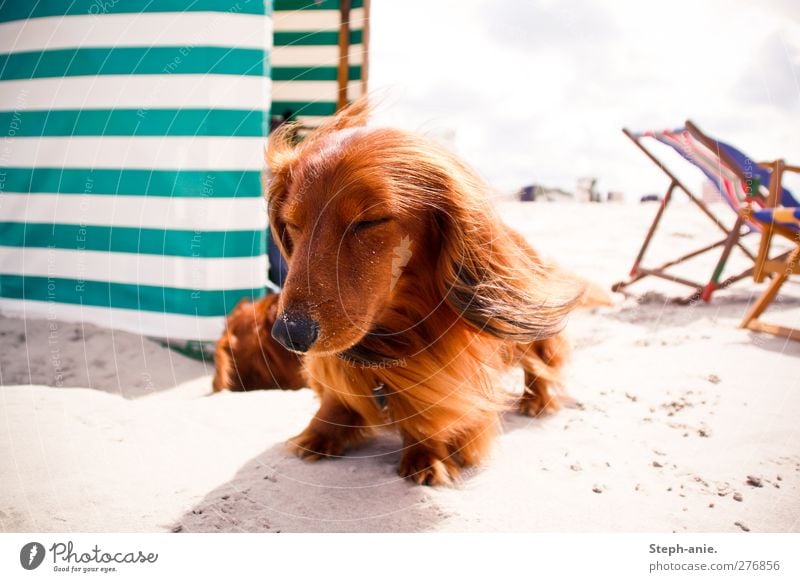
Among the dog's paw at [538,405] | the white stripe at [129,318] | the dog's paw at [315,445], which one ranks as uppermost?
the dog's paw at [315,445]

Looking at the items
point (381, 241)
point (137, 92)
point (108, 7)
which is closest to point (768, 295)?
point (381, 241)

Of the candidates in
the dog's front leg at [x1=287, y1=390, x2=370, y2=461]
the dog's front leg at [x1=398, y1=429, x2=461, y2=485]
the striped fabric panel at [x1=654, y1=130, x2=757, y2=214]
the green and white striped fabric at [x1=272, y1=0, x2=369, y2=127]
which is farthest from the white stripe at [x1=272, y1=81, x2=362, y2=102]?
the dog's front leg at [x1=398, y1=429, x2=461, y2=485]

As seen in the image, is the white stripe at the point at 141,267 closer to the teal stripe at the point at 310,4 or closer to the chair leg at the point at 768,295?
the teal stripe at the point at 310,4

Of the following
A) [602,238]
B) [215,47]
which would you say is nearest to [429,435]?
[215,47]

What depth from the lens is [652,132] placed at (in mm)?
2473

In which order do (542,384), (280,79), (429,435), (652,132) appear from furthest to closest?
1. (280,79)
2. (652,132)
3. (542,384)
4. (429,435)

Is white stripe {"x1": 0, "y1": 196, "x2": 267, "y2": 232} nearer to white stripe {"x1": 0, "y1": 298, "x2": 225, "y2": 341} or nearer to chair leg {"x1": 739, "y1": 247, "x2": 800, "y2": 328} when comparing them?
white stripe {"x1": 0, "y1": 298, "x2": 225, "y2": 341}

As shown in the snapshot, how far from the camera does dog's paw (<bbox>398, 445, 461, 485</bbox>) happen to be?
1578 millimetres

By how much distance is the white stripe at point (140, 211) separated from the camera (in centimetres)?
278

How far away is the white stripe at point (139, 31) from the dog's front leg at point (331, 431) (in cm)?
176

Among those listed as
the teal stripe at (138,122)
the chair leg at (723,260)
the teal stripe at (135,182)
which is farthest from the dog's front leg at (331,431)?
the chair leg at (723,260)

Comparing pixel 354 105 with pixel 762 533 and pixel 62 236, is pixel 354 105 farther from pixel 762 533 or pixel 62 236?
pixel 62 236

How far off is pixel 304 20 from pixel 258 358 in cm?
317

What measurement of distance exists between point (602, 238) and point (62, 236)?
10.9 ft
